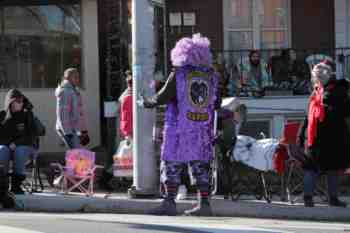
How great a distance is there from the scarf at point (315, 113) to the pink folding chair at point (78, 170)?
9.64 feet

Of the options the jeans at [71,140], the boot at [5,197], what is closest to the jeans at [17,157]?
the boot at [5,197]

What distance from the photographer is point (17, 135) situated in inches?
450

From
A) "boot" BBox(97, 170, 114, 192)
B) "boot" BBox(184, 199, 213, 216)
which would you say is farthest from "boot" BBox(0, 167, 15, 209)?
"boot" BBox(184, 199, 213, 216)

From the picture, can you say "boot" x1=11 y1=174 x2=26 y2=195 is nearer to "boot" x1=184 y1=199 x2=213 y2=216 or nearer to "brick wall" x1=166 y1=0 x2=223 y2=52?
"boot" x1=184 y1=199 x2=213 y2=216

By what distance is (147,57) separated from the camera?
10.8m

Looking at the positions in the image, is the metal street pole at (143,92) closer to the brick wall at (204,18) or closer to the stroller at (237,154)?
the stroller at (237,154)

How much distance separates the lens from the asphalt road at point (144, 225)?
866cm

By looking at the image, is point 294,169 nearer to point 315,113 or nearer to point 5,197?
point 315,113

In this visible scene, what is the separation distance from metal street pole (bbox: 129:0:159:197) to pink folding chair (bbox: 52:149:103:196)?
66 centimetres

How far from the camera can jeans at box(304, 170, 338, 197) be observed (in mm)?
10234

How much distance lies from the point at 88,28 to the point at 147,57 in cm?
603

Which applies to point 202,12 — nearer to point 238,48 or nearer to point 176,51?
point 238,48

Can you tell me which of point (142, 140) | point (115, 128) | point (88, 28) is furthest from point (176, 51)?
point (88, 28)

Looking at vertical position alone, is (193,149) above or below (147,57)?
below
